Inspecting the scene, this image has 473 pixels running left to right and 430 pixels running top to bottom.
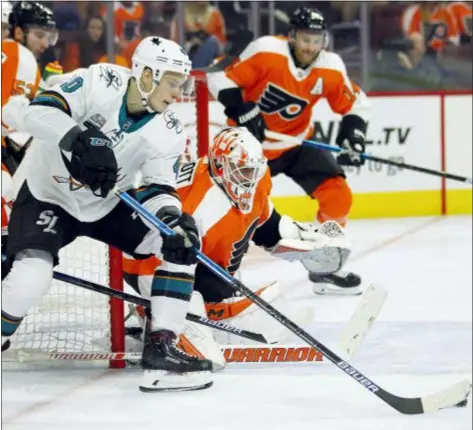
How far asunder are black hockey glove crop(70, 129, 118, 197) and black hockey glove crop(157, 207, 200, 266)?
0.59 feet

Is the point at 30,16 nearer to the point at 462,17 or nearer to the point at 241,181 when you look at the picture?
the point at 241,181

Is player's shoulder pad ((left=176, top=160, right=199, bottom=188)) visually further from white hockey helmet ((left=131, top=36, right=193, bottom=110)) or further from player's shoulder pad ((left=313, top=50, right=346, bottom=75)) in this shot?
player's shoulder pad ((left=313, top=50, right=346, bottom=75))

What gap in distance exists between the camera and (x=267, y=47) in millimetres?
4910

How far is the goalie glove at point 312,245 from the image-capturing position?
3.80m

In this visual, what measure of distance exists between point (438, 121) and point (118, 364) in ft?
12.0

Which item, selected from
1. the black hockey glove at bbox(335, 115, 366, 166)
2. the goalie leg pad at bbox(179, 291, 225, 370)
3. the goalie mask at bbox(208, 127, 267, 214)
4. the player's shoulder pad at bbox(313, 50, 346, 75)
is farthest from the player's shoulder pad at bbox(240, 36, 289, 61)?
the goalie leg pad at bbox(179, 291, 225, 370)

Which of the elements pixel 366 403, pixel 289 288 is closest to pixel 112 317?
pixel 366 403

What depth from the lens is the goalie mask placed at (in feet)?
11.6

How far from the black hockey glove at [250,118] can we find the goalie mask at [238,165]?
3.60 feet

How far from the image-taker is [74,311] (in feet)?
12.7

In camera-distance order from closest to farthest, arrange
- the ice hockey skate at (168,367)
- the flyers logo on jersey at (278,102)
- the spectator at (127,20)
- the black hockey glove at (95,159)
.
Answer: the black hockey glove at (95,159) < the ice hockey skate at (168,367) < the flyers logo on jersey at (278,102) < the spectator at (127,20)

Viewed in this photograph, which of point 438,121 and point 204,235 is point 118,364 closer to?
point 204,235

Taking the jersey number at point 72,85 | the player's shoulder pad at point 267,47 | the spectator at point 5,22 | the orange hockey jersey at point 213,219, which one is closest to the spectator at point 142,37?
the player's shoulder pad at point 267,47

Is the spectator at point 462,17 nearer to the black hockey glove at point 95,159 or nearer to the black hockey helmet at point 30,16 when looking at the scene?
the black hockey helmet at point 30,16
